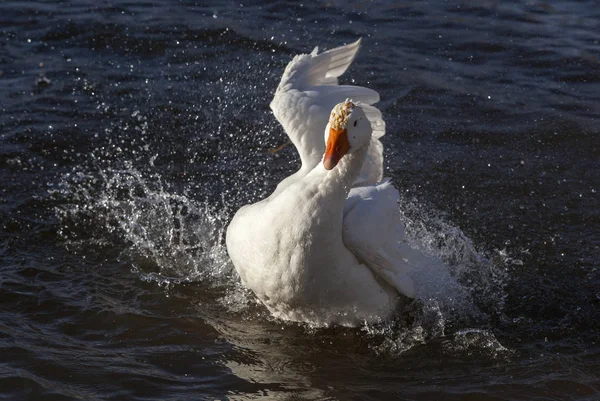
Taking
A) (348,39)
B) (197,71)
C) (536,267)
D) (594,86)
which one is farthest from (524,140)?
(197,71)

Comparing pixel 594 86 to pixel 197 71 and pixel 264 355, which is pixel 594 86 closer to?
pixel 197 71

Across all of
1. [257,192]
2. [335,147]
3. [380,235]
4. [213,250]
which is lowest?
[213,250]

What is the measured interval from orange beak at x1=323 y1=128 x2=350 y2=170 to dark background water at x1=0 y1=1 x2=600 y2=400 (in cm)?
133

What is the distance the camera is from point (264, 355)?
18.5ft

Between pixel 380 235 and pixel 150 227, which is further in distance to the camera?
pixel 150 227

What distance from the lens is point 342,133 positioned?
17.3 feet

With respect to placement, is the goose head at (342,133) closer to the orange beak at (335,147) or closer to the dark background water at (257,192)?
the orange beak at (335,147)

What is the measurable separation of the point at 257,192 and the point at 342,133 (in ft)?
9.43

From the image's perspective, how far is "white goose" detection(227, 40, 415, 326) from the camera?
5.26 meters

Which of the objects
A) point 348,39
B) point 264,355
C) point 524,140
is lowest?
point 264,355

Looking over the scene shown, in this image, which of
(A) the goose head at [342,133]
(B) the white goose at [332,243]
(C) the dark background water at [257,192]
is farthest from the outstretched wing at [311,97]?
(C) the dark background water at [257,192]

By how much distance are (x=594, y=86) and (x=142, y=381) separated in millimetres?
7310

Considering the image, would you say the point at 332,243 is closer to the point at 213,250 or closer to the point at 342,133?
the point at 342,133

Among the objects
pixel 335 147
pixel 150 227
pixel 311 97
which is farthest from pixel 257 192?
pixel 335 147
